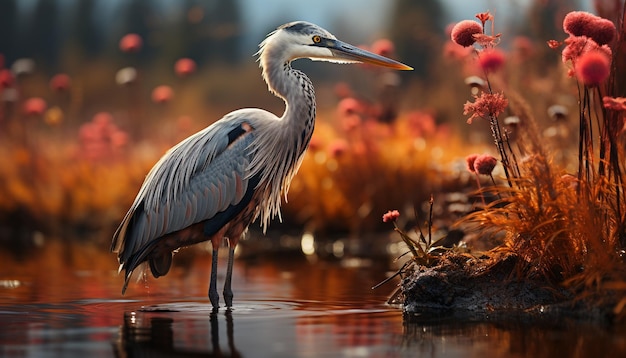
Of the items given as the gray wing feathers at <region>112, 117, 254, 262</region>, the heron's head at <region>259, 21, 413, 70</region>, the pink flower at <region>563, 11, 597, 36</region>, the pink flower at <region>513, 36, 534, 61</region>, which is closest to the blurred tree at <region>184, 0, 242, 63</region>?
the pink flower at <region>513, 36, 534, 61</region>

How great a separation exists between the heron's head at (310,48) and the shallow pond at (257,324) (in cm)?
177

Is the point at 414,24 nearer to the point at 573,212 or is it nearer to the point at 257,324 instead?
the point at 573,212

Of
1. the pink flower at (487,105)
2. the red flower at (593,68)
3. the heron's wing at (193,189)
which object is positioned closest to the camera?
the red flower at (593,68)

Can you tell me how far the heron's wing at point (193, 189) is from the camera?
8.69 m

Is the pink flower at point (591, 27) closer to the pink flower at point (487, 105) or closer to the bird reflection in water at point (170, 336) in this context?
the pink flower at point (487, 105)

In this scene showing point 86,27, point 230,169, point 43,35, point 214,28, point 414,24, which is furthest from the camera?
point 86,27

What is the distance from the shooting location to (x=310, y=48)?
891 cm

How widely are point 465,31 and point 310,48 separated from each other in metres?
1.61

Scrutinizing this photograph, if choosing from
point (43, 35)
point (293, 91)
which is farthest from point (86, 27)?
point (293, 91)

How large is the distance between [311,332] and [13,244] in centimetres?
885

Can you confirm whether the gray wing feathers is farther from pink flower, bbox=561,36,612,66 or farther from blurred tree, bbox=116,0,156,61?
blurred tree, bbox=116,0,156,61

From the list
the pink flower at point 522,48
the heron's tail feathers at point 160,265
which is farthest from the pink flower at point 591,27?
the pink flower at point 522,48

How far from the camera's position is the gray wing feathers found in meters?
8.70

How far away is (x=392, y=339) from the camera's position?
21.9 feet
